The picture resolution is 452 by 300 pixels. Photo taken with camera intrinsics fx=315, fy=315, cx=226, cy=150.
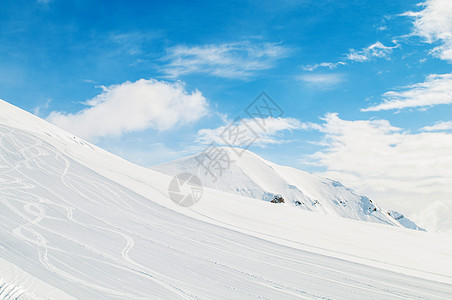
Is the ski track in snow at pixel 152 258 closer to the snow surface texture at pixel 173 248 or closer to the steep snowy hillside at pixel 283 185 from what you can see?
the snow surface texture at pixel 173 248

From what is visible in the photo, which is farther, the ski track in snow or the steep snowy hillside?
the steep snowy hillside

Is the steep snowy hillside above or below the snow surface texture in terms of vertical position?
above

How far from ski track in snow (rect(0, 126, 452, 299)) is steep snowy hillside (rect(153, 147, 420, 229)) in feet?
285

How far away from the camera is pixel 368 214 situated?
5571 inches

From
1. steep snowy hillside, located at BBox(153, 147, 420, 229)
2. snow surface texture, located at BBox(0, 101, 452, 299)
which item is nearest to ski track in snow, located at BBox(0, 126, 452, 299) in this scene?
snow surface texture, located at BBox(0, 101, 452, 299)

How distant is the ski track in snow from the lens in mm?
5508

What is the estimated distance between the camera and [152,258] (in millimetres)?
6852

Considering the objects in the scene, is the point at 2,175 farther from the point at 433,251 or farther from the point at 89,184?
the point at 433,251

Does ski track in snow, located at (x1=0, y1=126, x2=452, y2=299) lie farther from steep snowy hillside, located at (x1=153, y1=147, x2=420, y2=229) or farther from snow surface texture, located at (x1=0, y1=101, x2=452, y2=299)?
steep snowy hillside, located at (x1=153, y1=147, x2=420, y2=229)

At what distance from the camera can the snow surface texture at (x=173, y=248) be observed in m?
5.53

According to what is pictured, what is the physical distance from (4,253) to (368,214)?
6071 inches

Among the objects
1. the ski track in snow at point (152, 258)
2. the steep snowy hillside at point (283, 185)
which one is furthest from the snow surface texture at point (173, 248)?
the steep snowy hillside at point (283, 185)

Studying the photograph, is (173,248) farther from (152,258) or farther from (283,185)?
(283,185)

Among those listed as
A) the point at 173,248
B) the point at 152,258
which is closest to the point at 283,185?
the point at 173,248
